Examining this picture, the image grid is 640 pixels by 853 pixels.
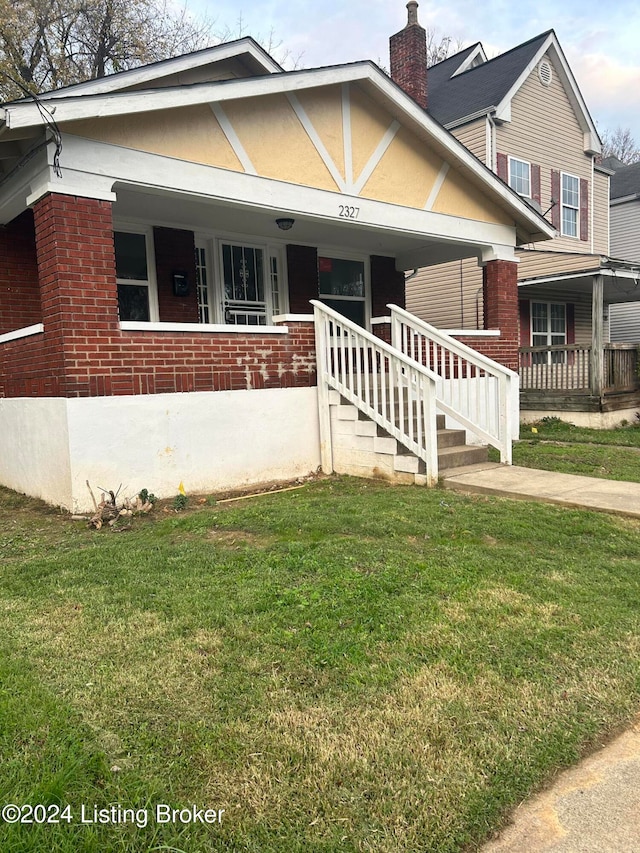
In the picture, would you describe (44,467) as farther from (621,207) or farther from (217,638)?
(621,207)

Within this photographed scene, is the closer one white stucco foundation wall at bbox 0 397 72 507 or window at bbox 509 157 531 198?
white stucco foundation wall at bbox 0 397 72 507

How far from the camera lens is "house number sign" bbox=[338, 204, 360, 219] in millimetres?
8212

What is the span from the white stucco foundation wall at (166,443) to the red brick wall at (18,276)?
130 centimetres

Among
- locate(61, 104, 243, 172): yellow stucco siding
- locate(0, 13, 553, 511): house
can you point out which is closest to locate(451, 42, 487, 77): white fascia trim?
locate(0, 13, 553, 511): house

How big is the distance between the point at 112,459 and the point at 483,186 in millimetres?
7356

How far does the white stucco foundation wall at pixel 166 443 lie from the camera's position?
598cm

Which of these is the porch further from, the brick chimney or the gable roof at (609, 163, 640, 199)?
the gable roof at (609, 163, 640, 199)

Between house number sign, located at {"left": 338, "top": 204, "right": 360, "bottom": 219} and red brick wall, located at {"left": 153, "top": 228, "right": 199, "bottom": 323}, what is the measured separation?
2.38 m

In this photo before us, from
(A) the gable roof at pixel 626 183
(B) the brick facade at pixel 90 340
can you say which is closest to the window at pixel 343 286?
(B) the brick facade at pixel 90 340

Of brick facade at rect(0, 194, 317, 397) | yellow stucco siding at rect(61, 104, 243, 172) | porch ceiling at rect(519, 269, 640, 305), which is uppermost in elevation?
yellow stucco siding at rect(61, 104, 243, 172)

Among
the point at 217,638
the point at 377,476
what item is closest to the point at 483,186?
the point at 377,476

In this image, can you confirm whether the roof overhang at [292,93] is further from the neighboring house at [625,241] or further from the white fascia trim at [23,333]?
the neighboring house at [625,241]

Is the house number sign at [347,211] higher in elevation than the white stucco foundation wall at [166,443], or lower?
higher

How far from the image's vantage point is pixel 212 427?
686cm
